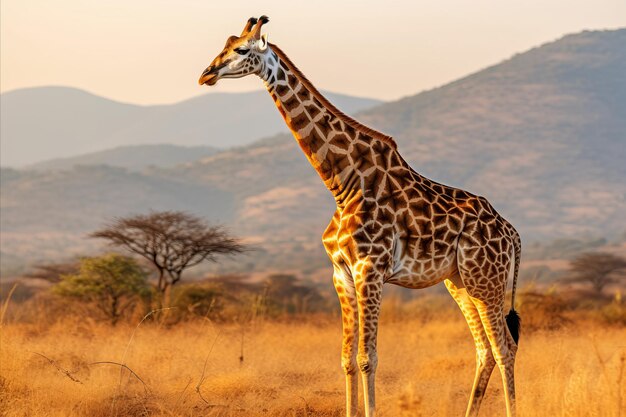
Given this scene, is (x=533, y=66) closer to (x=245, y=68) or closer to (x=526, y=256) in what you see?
(x=526, y=256)

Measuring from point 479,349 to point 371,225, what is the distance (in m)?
1.89

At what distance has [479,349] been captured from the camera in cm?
868

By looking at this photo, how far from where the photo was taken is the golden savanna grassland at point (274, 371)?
889 cm

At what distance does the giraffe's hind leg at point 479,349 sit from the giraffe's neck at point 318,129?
152 centimetres

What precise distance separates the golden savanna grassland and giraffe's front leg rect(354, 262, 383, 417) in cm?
42

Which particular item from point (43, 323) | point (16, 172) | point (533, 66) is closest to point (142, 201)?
point (16, 172)

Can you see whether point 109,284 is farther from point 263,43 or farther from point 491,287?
point 263,43

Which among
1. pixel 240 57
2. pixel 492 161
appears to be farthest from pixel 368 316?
pixel 492 161

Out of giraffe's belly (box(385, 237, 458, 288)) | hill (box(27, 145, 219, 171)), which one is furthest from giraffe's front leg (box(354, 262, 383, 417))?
hill (box(27, 145, 219, 171))

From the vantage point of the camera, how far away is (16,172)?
119438 mm

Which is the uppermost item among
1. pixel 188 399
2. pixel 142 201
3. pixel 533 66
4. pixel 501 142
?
pixel 533 66

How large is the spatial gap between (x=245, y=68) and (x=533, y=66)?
458ft

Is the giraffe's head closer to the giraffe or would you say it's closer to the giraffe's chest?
the giraffe

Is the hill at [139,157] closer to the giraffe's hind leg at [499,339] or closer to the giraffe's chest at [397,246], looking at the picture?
the giraffe's hind leg at [499,339]
